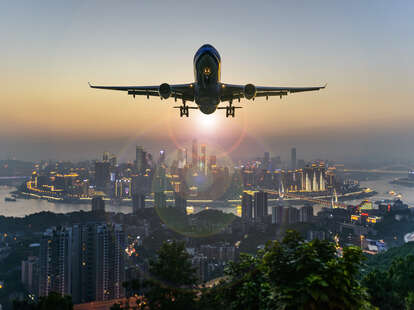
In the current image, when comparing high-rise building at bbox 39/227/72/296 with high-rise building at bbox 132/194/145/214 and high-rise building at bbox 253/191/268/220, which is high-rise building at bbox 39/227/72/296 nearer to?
high-rise building at bbox 253/191/268/220

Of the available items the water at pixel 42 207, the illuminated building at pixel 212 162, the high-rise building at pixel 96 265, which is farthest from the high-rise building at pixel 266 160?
the high-rise building at pixel 96 265

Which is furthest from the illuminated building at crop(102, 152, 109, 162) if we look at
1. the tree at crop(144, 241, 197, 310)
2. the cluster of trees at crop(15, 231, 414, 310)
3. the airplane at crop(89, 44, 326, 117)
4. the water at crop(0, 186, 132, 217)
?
the cluster of trees at crop(15, 231, 414, 310)

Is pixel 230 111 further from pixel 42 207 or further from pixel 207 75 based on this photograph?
pixel 42 207

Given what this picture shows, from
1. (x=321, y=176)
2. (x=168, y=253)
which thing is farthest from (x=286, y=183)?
(x=168, y=253)

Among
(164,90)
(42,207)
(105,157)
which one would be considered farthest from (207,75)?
(105,157)

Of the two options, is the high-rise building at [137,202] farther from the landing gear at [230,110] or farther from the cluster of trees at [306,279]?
the cluster of trees at [306,279]

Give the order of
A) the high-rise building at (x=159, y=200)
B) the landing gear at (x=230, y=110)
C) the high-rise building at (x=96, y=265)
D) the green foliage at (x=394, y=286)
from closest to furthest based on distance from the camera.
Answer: the green foliage at (x=394, y=286), the landing gear at (x=230, y=110), the high-rise building at (x=96, y=265), the high-rise building at (x=159, y=200)
